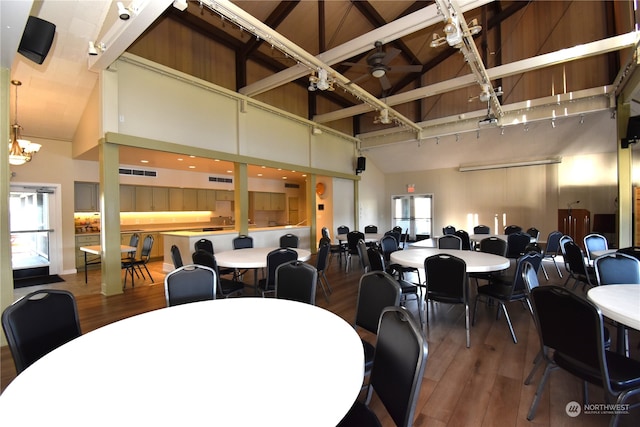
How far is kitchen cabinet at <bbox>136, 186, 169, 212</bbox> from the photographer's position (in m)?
8.09

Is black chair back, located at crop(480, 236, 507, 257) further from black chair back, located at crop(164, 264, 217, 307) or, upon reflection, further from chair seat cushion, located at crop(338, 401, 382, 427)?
black chair back, located at crop(164, 264, 217, 307)

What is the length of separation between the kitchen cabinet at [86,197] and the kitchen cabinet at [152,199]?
37.0 inches

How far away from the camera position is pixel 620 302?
1.95 m

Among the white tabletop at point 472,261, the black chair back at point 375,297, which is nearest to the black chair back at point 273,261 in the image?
the white tabletop at point 472,261

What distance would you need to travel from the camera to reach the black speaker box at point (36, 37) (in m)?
2.98

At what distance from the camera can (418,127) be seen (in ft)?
30.7

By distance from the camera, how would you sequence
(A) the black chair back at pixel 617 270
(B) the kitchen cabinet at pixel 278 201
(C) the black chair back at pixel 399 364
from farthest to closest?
(B) the kitchen cabinet at pixel 278 201 < (A) the black chair back at pixel 617 270 < (C) the black chair back at pixel 399 364

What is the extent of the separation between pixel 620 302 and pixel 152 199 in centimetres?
947

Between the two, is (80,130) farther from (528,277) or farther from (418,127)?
(418,127)

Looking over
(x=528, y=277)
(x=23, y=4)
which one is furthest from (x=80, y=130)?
(x=528, y=277)

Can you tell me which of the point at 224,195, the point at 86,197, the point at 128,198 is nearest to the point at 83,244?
the point at 86,197

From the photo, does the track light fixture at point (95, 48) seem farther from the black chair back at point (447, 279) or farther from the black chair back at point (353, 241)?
the black chair back at point (353, 241)

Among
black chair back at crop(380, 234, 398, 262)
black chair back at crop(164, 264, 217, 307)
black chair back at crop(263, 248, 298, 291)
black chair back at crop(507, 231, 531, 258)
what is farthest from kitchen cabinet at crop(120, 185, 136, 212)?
black chair back at crop(507, 231, 531, 258)

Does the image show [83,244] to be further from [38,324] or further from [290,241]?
[38,324]
